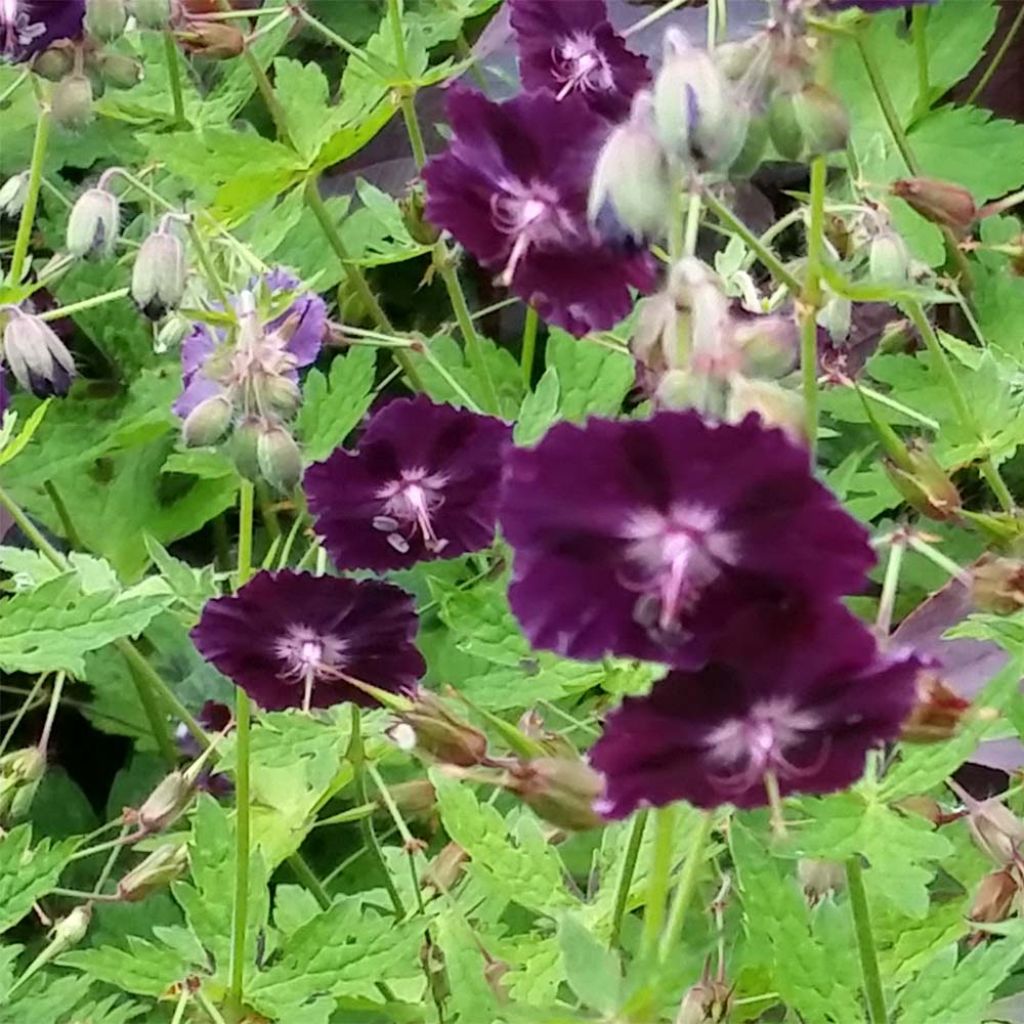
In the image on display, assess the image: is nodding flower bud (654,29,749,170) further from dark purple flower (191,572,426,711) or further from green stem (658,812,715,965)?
dark purple flower (191,572,426,711)

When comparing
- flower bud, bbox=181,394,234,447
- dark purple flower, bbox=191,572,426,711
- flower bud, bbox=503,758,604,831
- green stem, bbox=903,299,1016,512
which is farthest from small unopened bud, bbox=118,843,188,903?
green stem, bbox=903,299,1016,512

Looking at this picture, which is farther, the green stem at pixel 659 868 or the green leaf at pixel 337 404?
the green leaf at pixel 337 404

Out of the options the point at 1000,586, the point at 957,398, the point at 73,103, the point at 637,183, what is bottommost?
the point at 957,398

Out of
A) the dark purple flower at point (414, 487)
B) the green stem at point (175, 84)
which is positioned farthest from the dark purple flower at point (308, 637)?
the green stem at point (175, 84)

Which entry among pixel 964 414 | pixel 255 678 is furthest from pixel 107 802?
pixel 964 414

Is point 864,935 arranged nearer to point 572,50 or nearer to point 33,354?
point 572,50

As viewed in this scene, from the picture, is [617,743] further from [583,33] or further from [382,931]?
[583,33]

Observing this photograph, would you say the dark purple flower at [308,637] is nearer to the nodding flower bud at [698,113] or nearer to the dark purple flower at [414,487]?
the dark purple flower at [414,487]

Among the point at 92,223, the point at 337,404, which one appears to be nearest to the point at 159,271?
the point at 92,223
